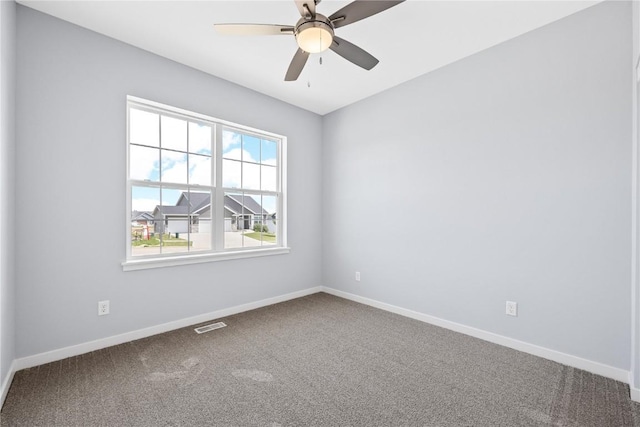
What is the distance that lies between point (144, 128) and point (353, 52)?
2.19 metres

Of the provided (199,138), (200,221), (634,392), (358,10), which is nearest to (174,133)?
(199,138)

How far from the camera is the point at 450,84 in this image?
3.08 m

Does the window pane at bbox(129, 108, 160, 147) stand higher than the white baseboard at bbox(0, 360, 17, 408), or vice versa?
the window pane at bbox(129, 108, 160, 147)

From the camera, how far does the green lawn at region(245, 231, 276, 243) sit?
153 inches

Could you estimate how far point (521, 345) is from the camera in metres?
2.57

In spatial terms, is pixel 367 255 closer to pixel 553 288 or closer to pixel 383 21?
pixel 553 288

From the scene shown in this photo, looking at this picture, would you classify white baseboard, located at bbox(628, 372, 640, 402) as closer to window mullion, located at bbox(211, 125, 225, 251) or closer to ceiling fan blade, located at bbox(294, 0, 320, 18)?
ceiling fan blade, located at bbox(294, 0, 320, 18)

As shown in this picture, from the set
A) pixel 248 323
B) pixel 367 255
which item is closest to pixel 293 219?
pixel 367 255

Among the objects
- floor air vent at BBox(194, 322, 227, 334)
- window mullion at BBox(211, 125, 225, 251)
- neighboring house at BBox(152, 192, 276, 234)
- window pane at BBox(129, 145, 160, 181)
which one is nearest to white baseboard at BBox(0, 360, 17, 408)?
floor air vent at BBox(194, 322, 227, 334)

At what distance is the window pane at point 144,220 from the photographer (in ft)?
9.32

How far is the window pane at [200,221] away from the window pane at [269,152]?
970 millimetres

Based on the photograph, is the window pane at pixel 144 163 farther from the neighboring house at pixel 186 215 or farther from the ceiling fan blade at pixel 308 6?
the ceiling fan blade at pixel 308 6

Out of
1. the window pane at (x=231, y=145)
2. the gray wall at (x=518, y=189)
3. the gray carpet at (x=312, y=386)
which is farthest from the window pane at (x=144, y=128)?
the gray wall at (x=518, y=189)

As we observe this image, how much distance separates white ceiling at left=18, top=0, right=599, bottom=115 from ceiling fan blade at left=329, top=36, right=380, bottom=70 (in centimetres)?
40
